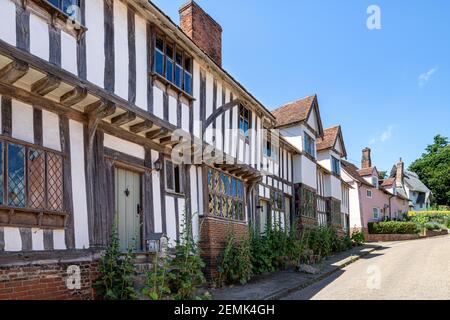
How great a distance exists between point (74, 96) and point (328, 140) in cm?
2136

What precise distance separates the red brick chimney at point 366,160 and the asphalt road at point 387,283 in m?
29.9

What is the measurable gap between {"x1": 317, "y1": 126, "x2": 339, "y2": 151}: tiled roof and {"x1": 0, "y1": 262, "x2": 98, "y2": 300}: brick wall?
20.2 meters

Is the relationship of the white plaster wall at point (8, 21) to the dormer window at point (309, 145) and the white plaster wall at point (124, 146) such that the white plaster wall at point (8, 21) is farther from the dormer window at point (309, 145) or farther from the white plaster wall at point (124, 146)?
the dormer window at point (309, 145)

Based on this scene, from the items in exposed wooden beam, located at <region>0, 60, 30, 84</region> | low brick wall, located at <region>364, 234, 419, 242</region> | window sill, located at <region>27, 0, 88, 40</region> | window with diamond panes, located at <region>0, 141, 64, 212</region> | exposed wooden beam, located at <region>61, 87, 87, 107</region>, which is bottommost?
low brick wall, located at <region>364, 234, 419, 242</region>

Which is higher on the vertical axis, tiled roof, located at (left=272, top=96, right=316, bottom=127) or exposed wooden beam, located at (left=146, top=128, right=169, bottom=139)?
tiled roof, located at (left=272, top=96, right=316, bottom=127)

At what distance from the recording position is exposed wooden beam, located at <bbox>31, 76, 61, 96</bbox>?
6.00m

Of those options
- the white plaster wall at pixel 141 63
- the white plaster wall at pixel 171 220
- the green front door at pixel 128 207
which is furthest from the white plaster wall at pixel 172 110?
the white plaster wall at pixel 171 220

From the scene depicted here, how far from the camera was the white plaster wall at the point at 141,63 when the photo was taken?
843 cm

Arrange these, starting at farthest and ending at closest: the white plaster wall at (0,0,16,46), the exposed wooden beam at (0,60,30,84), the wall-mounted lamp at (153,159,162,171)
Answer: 1. the wall-mounted lamp at (153,159,162,171)
2. the white plaster wall at (0,0,16,46)
3. the exposed wooden beam at (0,60,30,84)

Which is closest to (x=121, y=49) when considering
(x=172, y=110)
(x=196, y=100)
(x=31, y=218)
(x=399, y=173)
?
(x=172, y=110)

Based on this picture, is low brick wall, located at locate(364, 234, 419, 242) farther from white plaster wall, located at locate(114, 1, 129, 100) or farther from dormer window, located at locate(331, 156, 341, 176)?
white plaster wall, located at locate(114, 1, 129, 100)

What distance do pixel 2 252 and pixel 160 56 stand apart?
5323 mm

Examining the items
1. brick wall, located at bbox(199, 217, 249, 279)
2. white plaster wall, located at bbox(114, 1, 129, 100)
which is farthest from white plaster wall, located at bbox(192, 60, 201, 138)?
white plaster wall, located at bbox(114, 1, 129, 100)
